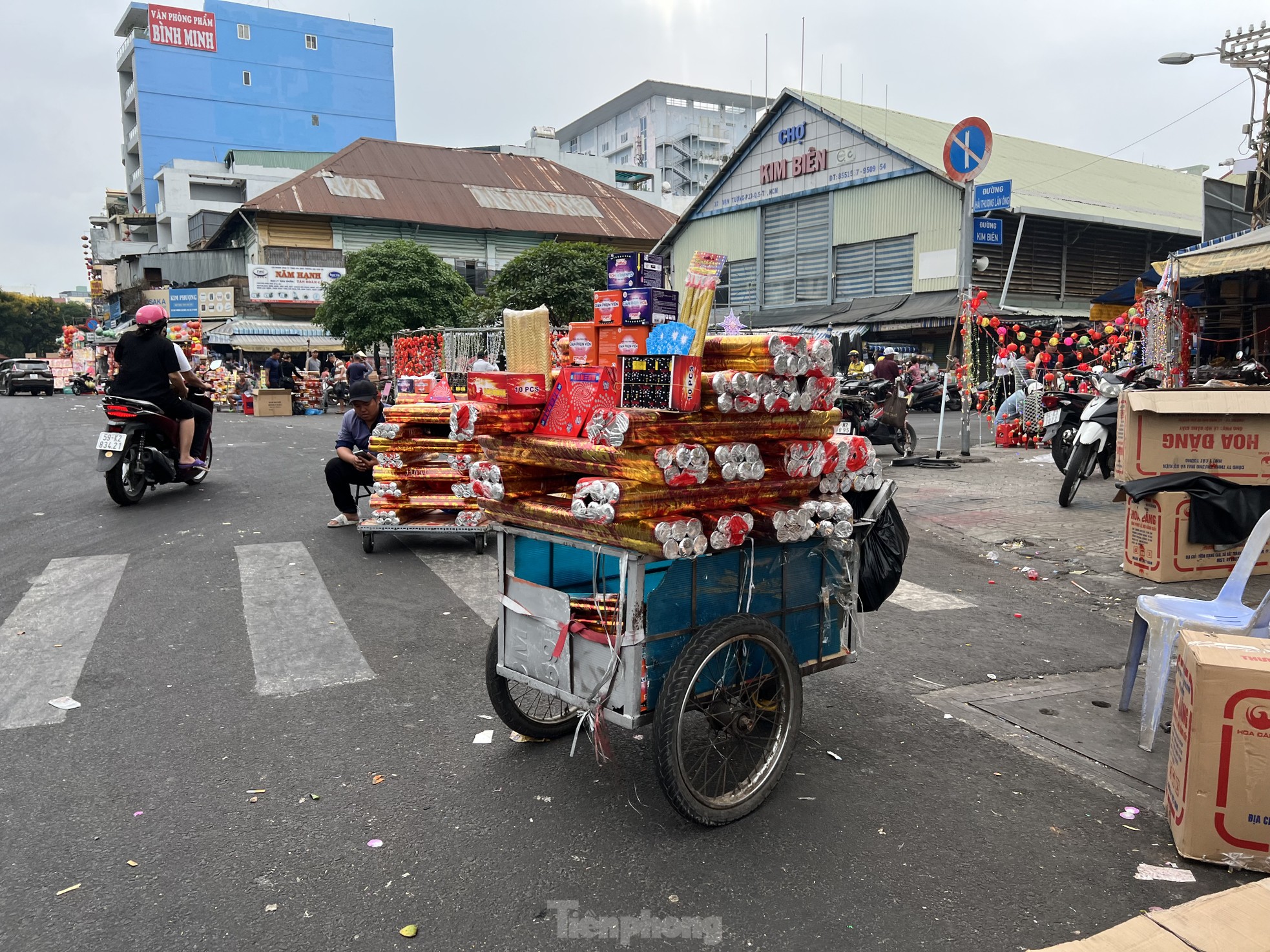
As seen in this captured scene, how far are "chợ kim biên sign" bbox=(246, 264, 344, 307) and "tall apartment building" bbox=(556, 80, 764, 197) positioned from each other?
41.4 metres

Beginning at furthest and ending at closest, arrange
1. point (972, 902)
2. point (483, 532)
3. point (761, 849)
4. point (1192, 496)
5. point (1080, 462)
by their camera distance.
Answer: point (1080, 462)
point (483, 532)
point (1192, 496)
point (761, 849)
point (972, 902)

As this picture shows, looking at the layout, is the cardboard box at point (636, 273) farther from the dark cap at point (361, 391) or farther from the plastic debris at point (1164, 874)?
the dark cap at point (361, 391)

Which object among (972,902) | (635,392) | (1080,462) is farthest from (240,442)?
(972,902)

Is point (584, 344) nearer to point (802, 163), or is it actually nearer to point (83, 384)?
point (802, 163)

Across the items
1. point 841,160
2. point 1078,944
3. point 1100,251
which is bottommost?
point 1078,944

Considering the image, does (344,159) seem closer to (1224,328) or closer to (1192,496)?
(1224,328)

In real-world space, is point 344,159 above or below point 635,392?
above

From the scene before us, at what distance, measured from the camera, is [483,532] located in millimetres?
7266

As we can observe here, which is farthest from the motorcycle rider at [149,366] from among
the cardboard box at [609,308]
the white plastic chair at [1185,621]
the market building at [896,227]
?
the market building at [896,227]

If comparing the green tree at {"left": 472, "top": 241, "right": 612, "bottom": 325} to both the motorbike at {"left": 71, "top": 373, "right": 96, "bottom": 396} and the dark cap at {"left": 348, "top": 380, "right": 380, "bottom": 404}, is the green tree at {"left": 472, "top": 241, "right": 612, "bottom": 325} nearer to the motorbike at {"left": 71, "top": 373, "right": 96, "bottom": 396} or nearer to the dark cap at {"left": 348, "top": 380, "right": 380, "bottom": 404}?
the dark cap at {"left": 348, "top": 380, "right": 380, "bottom": 404}

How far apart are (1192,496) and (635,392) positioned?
4.90m

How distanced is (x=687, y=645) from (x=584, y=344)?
1.21 m

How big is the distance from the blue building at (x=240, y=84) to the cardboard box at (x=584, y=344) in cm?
6924

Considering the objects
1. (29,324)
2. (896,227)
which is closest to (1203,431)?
(896,227)
